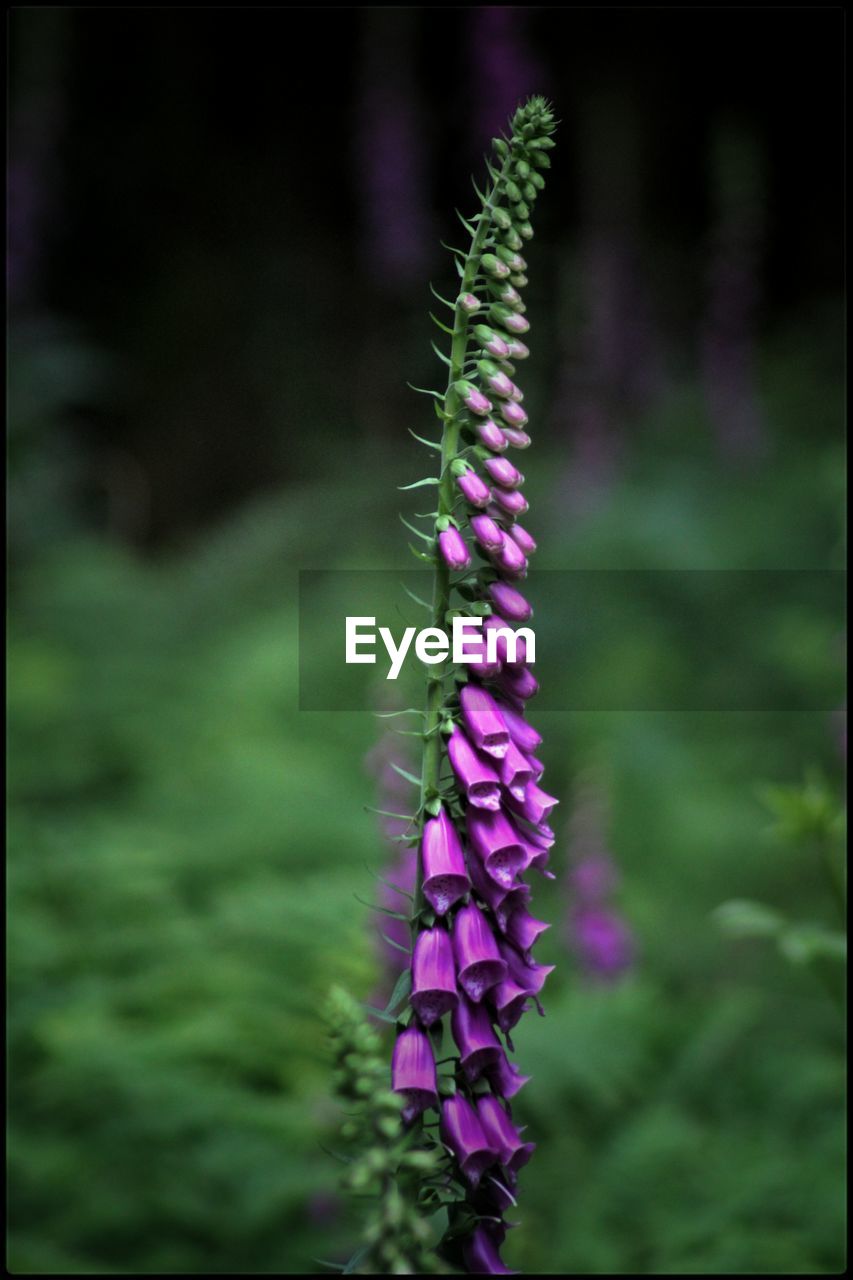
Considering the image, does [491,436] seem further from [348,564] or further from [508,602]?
[348,564]

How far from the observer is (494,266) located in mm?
1634

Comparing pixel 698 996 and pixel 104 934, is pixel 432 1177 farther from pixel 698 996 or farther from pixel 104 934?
pixel 698 996

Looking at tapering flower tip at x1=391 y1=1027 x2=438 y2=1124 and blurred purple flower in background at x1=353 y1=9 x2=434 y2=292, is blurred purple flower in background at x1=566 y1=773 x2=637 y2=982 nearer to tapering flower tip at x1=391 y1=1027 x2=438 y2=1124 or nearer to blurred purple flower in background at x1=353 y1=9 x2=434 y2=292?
tapering flower tip at x1=391 y1=1027 x2=438 y2=1124

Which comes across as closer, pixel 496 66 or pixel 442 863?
pixel 442 863

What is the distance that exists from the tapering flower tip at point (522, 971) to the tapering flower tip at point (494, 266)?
3.16 feet

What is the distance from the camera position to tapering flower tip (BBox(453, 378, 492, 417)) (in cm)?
164

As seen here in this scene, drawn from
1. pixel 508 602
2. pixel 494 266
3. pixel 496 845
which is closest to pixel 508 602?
pixel 508 602

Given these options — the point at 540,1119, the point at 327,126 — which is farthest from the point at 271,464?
the point at 540,1119

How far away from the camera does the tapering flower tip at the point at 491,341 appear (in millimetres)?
1658

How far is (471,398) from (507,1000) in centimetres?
85

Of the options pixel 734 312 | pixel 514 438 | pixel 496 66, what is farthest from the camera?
pixel 734 312

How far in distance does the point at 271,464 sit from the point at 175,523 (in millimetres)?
1340

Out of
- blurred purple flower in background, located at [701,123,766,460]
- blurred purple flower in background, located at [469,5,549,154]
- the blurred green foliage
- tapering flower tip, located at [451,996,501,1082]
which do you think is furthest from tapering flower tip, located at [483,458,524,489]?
blurred purple flower in background, located at [701,123,766,460]

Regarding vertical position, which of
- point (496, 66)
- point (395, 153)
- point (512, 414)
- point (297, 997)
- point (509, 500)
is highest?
point (395, 153)
